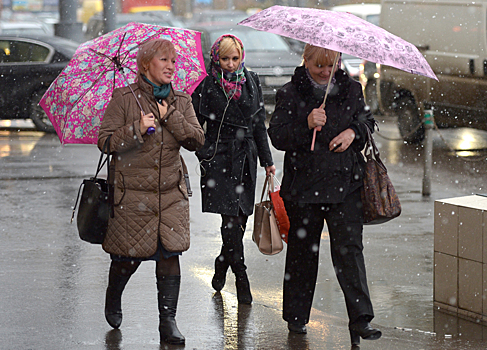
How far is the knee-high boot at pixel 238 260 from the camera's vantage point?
17.7ft

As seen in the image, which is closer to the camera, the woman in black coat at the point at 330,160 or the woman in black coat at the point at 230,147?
the woman in black coat at the point at 330,160

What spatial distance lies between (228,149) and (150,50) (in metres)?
1.10

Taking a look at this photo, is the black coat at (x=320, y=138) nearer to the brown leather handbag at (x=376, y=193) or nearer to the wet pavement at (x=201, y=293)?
the brown leather handbag at (x=376, y=193)

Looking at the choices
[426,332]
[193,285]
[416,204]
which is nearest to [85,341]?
[193,285]

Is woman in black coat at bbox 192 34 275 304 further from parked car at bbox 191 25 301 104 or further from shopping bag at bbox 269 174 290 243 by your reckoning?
parked car at bbox 191 25 301 104

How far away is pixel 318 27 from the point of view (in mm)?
4172

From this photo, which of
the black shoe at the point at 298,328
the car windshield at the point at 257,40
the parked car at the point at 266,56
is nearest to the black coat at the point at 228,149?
the black shoe at the point at 298,328

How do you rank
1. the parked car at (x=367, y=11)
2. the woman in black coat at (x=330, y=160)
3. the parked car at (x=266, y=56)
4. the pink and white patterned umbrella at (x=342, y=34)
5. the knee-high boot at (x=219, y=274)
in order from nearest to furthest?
the pink and white patterned umbrella at (x=342, y=34)
the woman in black coat at (x=330, y=160)
the knee-high boot at (x=219, y=274)
the parked car at (x=266, y=56)
the parked car at (x=367, y=11)

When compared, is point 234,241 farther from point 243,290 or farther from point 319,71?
point 319,71

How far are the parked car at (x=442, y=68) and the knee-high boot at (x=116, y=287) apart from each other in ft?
A: 23.7

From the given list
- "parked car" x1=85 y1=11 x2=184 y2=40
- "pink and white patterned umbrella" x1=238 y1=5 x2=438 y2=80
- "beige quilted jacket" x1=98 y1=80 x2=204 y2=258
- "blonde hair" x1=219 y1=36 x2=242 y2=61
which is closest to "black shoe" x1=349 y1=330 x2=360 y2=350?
"beige quilted jacket" x1=98 y1=80 x2=204 y2=258

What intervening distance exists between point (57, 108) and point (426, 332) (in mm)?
2680

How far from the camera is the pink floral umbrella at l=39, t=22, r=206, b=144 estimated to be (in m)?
4.96

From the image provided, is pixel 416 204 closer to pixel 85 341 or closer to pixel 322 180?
pixel 322 180
